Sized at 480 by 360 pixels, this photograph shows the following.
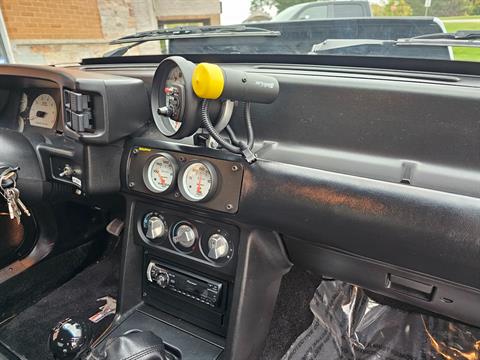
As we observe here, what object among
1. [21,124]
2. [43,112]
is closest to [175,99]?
[43,112]

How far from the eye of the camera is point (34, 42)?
3.68 metres

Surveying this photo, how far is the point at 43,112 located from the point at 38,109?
0.04m

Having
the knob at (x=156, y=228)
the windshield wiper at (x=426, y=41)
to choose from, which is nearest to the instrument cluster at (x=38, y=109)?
the knob at (x=156, y=228)

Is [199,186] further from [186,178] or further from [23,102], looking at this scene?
[23,102]

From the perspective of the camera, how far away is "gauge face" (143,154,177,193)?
1.04 metres

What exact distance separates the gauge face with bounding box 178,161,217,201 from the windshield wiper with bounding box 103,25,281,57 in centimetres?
65

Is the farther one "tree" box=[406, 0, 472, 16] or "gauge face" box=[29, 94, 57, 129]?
"gauge face" box=[29, 94, 57, 129]

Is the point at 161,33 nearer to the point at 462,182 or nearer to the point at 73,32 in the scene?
the point at 462,182

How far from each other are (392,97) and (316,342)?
926 millimetres

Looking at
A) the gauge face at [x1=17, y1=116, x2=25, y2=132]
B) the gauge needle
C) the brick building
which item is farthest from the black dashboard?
the brick building

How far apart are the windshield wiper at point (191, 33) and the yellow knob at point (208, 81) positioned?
0.67 meters

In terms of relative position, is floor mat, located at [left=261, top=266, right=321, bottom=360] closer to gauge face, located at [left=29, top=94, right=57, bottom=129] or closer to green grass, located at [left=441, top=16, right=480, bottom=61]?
green grass, located at [left=441, top=16, right=480, bottom=61]

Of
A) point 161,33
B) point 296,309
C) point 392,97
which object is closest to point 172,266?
point 296,309

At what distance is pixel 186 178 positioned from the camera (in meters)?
1.02
